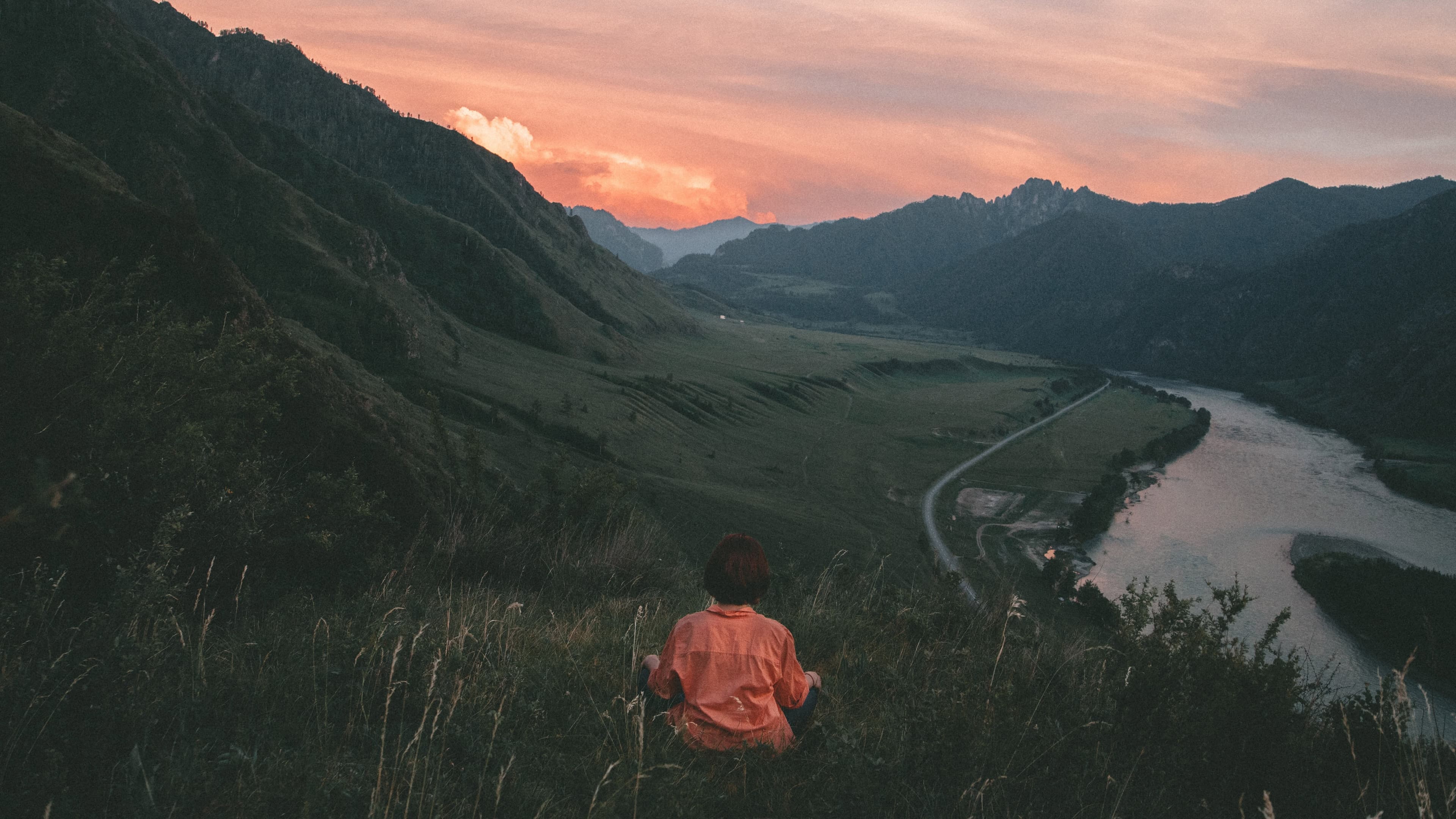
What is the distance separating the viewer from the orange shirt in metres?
4.65

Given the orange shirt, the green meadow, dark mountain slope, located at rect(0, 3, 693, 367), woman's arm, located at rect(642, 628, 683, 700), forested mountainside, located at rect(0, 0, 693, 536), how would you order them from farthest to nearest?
the green meadow < dark mountain slope, located at rect(0, 3, 693, 367) < forested mountainside, located at rect(0, 0, 693, 536) < woman's arm, located at rect(642, 628, 683, 700) < the orange shirt

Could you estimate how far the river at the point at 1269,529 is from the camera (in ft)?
190

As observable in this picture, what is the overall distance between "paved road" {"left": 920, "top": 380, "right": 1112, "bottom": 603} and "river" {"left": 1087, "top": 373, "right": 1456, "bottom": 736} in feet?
47.1

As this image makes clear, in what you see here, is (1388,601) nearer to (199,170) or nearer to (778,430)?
(778,430)

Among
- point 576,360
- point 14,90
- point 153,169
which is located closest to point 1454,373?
point 576,360

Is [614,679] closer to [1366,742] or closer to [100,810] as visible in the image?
[100,810]

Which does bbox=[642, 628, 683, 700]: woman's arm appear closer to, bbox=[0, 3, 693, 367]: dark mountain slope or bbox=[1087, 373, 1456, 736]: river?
bbox=[0, 3, 693, 367]: dark mountain slope

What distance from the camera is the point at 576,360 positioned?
9500cm

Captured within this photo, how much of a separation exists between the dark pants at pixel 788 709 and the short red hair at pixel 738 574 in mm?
802

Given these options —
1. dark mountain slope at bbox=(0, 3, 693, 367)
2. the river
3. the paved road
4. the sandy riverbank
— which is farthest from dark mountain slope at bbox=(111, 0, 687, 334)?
the sandy riverbank

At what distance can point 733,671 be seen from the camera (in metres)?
4.77

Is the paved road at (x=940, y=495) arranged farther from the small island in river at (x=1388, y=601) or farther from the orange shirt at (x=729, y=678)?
the small island in river at (x=1388, y=601)

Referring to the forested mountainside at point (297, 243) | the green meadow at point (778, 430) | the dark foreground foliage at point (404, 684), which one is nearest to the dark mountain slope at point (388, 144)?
the forested mountainside at point (297, 243)

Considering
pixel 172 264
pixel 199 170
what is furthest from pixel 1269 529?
pixel 199 170
